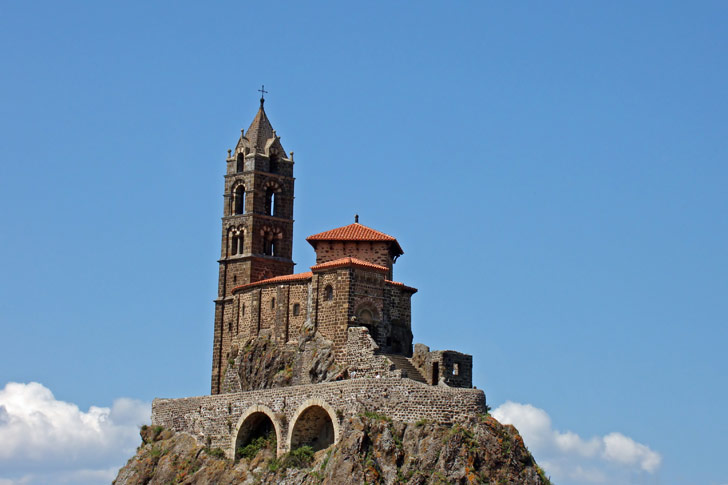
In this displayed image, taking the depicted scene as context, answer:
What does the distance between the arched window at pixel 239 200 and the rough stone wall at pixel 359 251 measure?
37.9 feet

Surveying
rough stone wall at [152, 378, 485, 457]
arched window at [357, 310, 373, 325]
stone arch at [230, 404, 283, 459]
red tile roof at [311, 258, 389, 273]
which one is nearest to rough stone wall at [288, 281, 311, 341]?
red tile roof at [311, 258, 389, 273]

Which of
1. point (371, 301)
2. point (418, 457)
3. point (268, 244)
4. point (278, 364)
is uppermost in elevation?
point (268, 244)

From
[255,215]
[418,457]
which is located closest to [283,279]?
[255,215]

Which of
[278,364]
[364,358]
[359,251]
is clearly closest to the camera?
[364,358]

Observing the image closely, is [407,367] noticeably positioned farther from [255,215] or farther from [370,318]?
[255,215]

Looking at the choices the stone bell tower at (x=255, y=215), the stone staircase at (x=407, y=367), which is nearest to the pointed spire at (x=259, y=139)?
the stone bell tower at (x=255, y=215)

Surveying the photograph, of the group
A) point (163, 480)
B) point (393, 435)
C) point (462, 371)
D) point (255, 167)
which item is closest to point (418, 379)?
point (462, 371)

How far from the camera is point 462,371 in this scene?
7669cm

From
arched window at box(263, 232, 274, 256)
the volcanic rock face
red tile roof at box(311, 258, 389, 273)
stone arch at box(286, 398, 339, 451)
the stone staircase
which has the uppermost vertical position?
arched window at box(263, 232, 274, 256)

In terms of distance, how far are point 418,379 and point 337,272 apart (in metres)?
8.15

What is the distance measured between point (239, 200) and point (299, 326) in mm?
14795

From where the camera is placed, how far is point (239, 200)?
9375 cm

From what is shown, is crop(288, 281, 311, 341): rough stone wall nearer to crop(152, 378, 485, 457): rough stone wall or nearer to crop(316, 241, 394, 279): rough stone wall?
crop(316, 241, 394, 279): rough stone wall

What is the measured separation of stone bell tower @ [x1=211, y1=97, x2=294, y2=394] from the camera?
91.6 metres
